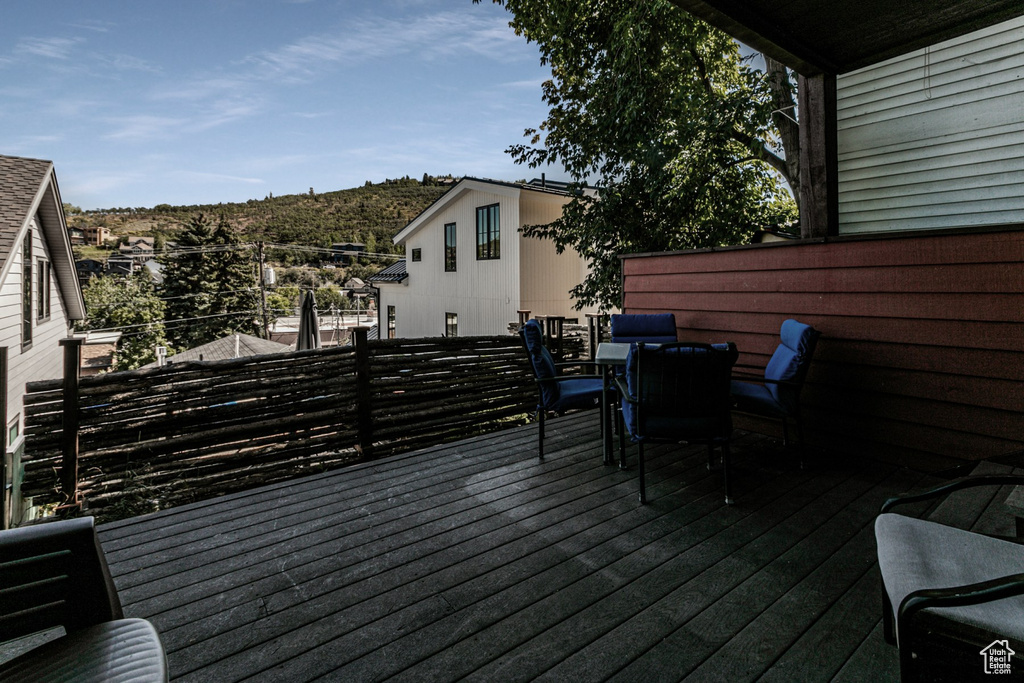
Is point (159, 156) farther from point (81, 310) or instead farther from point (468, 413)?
point (468, 413)

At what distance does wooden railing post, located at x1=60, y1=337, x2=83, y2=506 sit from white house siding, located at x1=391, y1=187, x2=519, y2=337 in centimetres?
926

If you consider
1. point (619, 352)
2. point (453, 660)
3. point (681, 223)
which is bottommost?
point (453, 660)

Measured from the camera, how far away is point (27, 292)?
312 inches

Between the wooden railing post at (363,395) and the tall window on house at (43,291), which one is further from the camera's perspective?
the tall window on house at (43,291)

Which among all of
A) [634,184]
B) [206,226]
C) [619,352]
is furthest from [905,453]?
[206,226]

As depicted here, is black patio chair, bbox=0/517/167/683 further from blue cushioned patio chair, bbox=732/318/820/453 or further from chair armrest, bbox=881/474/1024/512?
blue cushioned patio chair, bbox=732/318/820/453

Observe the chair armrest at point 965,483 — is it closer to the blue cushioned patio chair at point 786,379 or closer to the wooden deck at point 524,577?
the wooden deck at point 524,577

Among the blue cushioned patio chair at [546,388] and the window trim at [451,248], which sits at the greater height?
the window trim at [451,248]

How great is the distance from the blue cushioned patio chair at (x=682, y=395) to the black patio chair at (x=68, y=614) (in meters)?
2.15

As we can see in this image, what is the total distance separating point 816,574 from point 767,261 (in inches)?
95.3

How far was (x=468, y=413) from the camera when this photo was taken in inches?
176

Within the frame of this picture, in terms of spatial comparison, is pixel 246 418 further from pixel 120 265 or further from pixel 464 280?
pixel 120 265

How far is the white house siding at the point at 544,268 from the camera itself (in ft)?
37.9

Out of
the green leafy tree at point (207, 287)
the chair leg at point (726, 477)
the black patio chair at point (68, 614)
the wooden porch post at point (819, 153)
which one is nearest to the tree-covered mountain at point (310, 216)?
the green leafy tree at point (207, 287)
